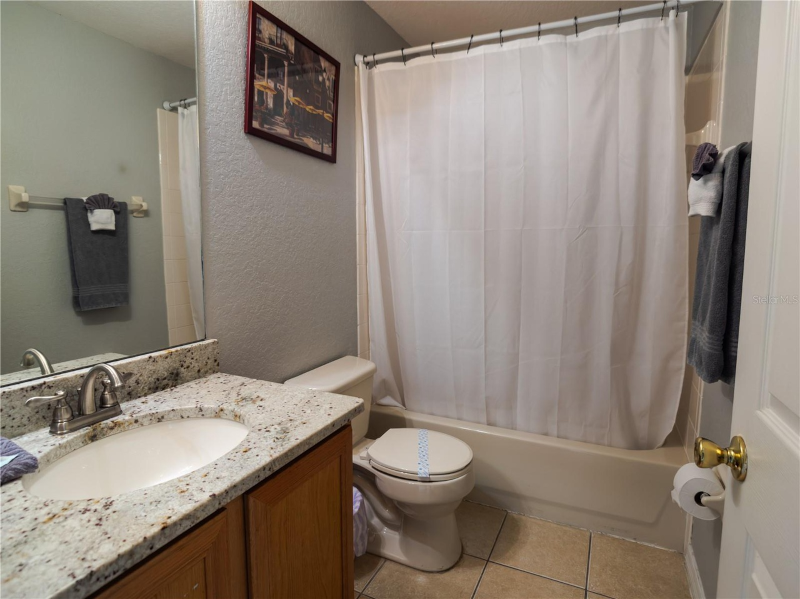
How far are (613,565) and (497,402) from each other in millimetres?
740

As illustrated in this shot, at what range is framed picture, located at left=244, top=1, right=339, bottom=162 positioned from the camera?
145 cm

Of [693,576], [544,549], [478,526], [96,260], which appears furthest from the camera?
[478,526]

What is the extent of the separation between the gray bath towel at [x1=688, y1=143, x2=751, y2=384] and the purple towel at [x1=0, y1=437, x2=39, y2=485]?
1.48 metres

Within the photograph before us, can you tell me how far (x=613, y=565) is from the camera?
163cm

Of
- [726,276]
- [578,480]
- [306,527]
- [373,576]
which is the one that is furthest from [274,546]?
[578,480]

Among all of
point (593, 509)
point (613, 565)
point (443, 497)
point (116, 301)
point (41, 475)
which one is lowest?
point (613, 565)

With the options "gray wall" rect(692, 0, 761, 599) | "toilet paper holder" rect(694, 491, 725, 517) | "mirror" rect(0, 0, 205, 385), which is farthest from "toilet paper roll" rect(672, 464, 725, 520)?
"mirror" rect(0, 0, 205, 385)

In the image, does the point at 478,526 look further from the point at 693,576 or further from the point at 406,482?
the point at 693,576

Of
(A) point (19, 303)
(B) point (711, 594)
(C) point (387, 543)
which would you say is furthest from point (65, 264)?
(B) point (711, 594)

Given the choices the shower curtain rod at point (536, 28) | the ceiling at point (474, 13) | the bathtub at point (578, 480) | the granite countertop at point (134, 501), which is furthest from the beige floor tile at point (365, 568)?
the ceiling at point (474, 13)

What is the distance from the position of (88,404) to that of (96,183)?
525mm

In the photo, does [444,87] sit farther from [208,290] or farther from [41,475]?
[41,475]

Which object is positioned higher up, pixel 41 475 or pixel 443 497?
pixel 41 475

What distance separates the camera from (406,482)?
1521 mm
